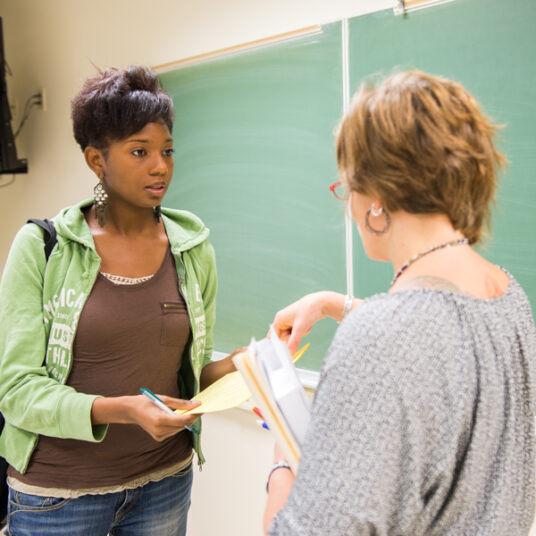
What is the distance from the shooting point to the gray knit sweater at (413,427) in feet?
2.08

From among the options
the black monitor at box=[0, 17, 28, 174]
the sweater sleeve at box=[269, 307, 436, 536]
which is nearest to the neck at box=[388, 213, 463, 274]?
the sweater sleeve at box=[269, 307, 436, 536]

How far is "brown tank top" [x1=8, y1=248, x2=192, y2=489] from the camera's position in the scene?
126 centimetres

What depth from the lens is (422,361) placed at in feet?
2.12

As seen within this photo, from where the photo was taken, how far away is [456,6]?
1636mm

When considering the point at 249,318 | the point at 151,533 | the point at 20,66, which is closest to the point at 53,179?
the point at 20,66

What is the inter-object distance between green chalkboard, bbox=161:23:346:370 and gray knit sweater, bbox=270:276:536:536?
4.19 feet

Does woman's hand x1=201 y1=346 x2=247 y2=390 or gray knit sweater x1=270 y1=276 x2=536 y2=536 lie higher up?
gray knit sweater x1=270 y1=276 x2=536 y2=536

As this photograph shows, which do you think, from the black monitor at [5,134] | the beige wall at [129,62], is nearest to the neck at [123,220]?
the beige wall at [129,62]

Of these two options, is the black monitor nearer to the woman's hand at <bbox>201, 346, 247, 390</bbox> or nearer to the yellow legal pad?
the woman's hand at <bbox>201, 346, 247, 390</bbox>

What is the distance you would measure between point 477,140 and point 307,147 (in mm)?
1321

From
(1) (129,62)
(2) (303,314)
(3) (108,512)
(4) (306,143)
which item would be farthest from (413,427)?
(1) (129,62)

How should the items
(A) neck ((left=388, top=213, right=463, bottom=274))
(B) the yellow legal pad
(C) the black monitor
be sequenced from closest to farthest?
(A) neck ((left=388, top=213, right=463, bottom=274)), (B) the yellow legal pad, (C) the black monitor

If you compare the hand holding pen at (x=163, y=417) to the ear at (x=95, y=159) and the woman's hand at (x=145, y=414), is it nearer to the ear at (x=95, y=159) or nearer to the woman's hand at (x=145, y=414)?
the woman's hand at (x=145, y=414)

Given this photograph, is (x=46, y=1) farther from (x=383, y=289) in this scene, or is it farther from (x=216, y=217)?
(x=383, y=289)
